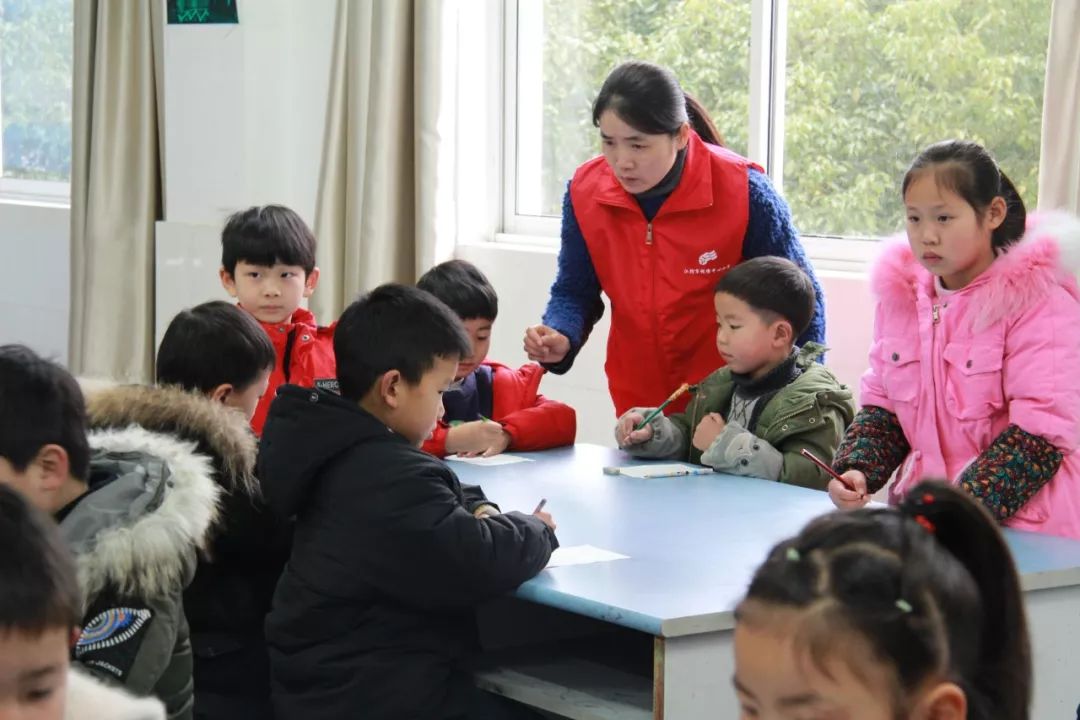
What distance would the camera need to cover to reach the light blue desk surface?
1.94 m

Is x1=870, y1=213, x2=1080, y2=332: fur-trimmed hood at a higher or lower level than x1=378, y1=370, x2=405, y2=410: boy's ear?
higher

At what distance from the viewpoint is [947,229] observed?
245 centimetres

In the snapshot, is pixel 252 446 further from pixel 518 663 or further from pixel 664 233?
pixel 664 233

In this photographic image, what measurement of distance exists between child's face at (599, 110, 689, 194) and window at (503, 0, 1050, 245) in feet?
2.86

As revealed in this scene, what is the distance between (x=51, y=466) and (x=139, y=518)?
13 cm

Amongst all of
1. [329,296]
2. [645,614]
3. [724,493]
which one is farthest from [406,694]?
[329,296]

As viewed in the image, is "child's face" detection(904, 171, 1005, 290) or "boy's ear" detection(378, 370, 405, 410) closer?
"boy's ear" detection(378, 370, 405, 410)

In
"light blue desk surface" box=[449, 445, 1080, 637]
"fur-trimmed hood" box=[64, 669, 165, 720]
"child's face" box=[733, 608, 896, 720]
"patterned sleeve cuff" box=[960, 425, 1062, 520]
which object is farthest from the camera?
"patterned sleeve cuff" box=[960, 425, 1062, 520]

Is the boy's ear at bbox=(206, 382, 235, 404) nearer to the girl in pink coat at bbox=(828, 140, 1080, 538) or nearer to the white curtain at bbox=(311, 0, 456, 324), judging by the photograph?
the girl in pink coat at bbox=(828, 140, 1080, 538)

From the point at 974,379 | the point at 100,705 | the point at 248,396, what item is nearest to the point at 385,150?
the point at 248,396

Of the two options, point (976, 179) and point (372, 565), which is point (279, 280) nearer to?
point (372, 565)

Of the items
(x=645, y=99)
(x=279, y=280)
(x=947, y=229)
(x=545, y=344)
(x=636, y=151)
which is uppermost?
(x=645, y=99)

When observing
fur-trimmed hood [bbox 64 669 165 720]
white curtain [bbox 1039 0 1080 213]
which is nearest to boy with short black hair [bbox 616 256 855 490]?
white curtain [bbox 1039 0 1080 213]

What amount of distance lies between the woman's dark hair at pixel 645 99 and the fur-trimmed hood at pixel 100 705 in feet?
6.04
